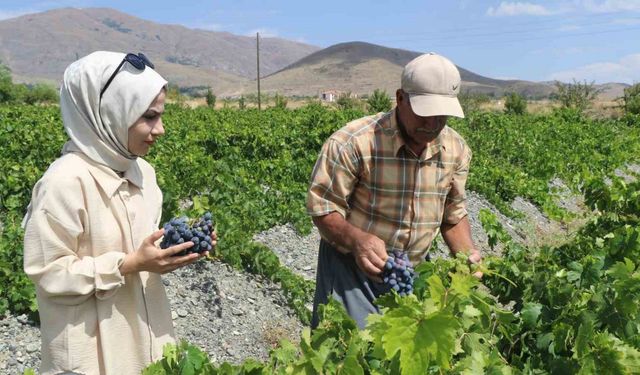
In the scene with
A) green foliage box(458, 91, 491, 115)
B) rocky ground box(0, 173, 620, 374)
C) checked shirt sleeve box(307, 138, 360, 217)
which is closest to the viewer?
checked shirt sleeve box(307, 138, 360, 217)

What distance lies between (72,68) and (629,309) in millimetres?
1888

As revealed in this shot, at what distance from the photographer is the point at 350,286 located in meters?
2.77

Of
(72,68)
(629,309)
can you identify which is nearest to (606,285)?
(629,309)

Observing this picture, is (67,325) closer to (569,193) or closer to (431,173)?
(431,173)

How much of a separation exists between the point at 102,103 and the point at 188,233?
1.68 ft

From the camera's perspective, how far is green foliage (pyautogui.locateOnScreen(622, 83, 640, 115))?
37125 millimetres

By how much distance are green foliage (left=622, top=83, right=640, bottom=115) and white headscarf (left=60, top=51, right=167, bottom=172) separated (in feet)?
120

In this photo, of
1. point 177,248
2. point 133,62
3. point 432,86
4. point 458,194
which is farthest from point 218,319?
point 133,62

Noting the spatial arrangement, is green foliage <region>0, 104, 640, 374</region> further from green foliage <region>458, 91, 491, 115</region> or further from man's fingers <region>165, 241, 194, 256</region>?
green foliage <region>458, 91, 491, 115</region>

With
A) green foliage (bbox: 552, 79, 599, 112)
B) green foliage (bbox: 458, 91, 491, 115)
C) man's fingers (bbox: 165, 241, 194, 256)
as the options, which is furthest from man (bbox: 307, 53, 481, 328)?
green foliage (bbox: 552, 79, 599, 112)

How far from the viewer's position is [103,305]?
2.18m

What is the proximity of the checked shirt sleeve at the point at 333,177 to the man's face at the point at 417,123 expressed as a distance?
0.24 meters

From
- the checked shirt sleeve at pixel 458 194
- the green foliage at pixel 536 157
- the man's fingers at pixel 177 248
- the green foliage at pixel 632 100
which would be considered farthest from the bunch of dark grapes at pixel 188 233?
the green foliage at pixel 632 100

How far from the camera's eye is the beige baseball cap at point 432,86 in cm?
253
